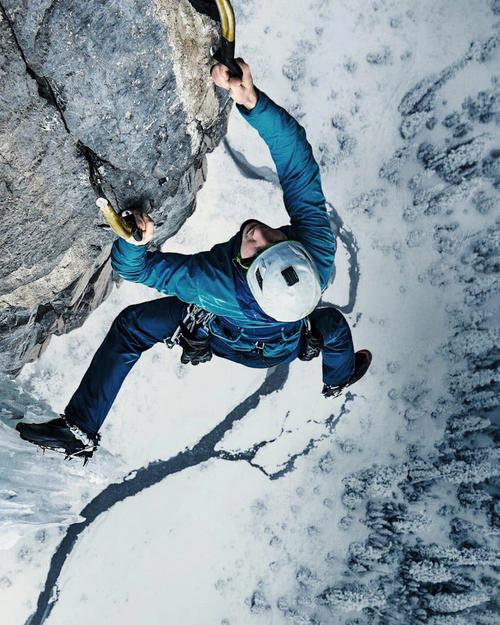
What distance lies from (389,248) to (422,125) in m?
1.93

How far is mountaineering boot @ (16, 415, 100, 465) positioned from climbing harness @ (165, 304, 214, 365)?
122 cm

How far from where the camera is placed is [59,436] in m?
4.95

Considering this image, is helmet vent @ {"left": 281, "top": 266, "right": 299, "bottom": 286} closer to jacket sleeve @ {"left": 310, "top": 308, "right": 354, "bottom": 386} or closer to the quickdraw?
the quickdraw

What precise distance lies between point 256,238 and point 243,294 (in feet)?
1.61

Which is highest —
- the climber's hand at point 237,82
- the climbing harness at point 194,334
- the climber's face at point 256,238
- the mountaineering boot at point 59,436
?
the climber's hand at point 237,82

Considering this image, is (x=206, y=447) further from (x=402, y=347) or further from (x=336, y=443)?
(x=402, y=347)

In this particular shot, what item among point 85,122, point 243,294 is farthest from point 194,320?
point 85,122

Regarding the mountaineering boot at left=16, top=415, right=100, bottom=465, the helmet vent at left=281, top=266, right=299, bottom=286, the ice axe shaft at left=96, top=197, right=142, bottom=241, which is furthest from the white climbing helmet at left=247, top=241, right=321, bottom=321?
the mountaineering boot at left=16, top=415, right=100, bottom=465

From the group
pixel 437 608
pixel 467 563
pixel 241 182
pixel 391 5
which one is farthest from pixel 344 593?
pixel 391 5

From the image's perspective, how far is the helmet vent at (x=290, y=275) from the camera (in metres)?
3.92

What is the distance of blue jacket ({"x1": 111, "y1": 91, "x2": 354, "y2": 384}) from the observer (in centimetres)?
416

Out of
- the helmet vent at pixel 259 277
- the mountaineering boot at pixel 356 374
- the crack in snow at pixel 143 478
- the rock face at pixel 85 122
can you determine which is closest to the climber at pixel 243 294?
the helmet vent at pixel 259 277

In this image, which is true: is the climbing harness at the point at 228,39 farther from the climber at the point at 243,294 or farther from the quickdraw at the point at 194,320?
the quickdraw at the point at 194,320

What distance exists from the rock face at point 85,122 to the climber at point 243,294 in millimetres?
698
